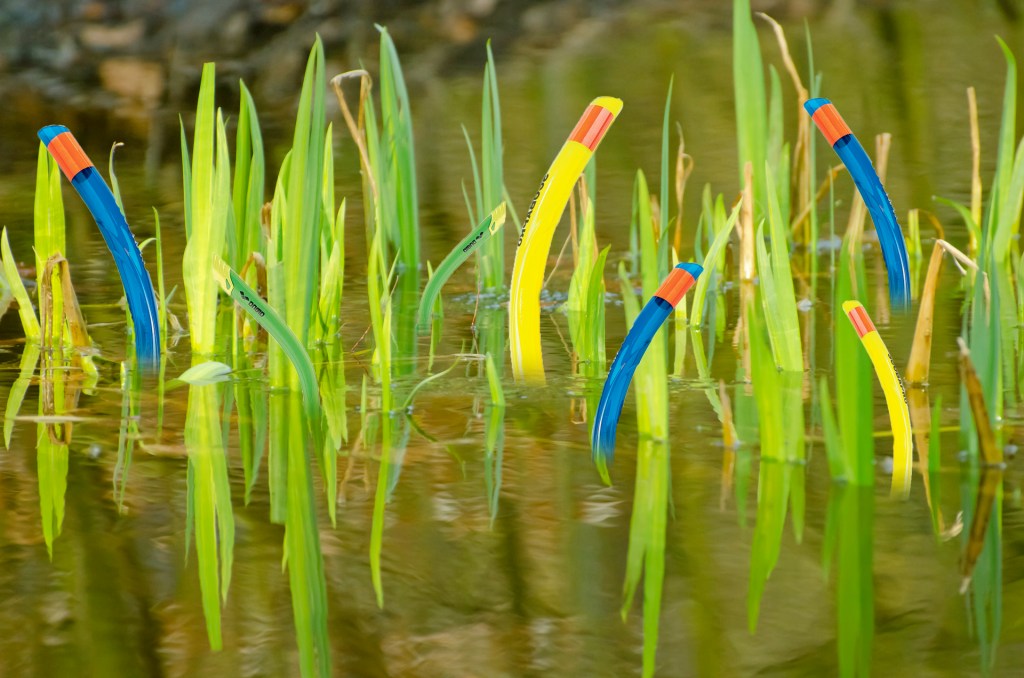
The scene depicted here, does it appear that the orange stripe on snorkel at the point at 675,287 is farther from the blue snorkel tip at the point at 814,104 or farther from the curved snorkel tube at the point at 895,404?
the blue snorkel tip at the point at 814,104

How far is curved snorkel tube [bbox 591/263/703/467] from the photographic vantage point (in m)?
1.17

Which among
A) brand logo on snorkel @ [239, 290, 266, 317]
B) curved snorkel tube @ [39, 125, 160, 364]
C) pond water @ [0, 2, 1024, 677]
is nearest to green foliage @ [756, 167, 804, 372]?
pond water @ [0, 2, 1024, 677]

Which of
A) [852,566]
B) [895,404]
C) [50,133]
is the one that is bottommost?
[852,566]

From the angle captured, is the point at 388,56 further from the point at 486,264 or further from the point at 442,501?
the point at 442,501

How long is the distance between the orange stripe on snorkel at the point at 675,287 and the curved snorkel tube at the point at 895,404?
14 cm

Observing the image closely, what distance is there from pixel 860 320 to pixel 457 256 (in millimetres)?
716

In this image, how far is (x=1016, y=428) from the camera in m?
1.36

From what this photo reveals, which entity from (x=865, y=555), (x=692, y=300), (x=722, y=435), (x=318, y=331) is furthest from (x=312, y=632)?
(x=692, y=300)

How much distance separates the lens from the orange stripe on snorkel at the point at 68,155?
1.54 meters

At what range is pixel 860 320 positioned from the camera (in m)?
1.10

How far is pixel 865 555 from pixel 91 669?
1.89ft

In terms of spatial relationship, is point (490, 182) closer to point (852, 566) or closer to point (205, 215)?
point (205, 215)

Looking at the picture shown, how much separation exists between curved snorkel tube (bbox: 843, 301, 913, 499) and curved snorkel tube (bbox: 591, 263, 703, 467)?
149 millimetres

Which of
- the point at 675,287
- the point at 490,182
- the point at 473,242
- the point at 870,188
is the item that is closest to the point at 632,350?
the point at 675,287
